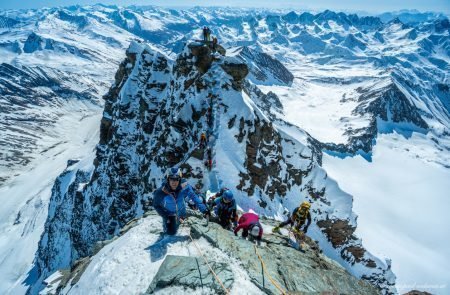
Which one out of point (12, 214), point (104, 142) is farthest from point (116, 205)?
point (12, 214)

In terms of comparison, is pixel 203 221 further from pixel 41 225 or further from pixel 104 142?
pixel 41 225

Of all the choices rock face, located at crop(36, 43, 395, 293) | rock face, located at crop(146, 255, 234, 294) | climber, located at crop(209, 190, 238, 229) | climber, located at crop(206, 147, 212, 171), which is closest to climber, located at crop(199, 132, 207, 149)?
climber, located at crop(206, 147, 212, 171)

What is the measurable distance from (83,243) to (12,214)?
142 metres

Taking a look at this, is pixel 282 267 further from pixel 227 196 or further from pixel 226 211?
pixel 227 196

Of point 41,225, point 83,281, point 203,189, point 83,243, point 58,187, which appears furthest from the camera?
point 41,225

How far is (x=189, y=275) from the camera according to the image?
11.9 meters

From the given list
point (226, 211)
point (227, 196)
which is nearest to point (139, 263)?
point (227, 196)

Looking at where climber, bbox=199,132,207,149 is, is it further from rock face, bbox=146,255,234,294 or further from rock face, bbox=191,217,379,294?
rock face, bbox=146,255,234,294

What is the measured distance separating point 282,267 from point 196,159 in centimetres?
2274

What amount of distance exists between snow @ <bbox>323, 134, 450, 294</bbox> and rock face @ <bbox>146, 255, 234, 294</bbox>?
303ft

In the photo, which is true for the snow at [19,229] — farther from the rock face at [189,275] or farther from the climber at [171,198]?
the rock face at [189,275]

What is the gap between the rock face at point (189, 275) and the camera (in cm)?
1148

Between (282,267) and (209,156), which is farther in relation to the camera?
(209,156)

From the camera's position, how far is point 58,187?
81.8 m
